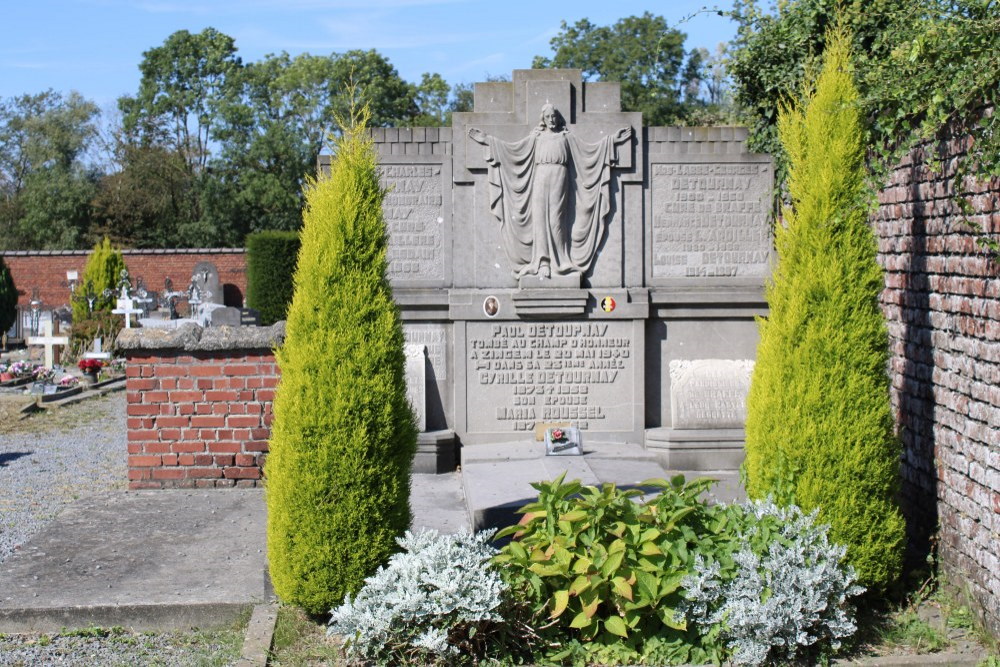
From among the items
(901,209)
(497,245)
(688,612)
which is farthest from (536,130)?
(688,612)

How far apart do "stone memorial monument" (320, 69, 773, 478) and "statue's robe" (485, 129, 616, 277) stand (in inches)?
0.5

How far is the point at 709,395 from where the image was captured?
946cm

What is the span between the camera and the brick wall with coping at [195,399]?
7.77 meters

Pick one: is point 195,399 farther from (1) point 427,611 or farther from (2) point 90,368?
(2) point 90,368

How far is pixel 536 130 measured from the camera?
9.38 meters

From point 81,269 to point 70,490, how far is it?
72.8 ft

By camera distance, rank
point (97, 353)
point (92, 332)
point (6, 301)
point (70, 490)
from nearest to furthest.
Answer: point (70, 490) < point (97, 353) < point (92, 332) < point (6, 301)

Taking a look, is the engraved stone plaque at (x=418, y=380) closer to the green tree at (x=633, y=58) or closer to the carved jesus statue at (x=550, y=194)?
the carved jesus statue at (x=550, y=194)

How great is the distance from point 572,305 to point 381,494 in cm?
459

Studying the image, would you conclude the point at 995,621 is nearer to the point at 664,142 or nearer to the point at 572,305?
the point at 572,305

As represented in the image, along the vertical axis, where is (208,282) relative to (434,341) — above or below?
above

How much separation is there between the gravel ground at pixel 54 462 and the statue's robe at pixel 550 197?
12.9 ft

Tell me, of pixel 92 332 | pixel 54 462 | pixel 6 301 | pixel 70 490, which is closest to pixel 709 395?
pixel 70 490

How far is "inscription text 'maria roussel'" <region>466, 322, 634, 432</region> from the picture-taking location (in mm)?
9570
